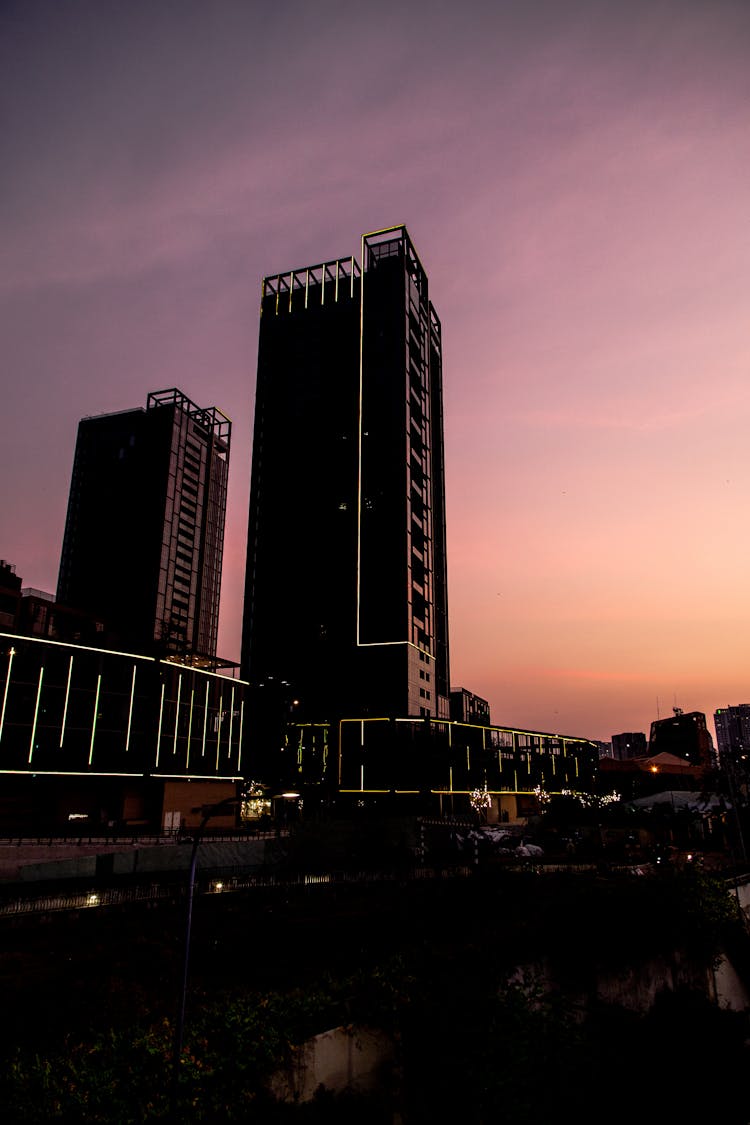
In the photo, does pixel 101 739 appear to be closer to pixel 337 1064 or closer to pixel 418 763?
pixel 418 763

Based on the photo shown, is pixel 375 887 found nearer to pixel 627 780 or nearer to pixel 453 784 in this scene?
pixel 453 784

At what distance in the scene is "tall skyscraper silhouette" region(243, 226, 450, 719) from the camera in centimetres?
9169

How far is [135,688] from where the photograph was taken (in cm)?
7350

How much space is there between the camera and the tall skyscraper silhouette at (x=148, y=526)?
144 meters

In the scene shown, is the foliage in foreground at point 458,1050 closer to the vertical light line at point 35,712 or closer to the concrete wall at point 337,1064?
the concrete wall at point 337,1064

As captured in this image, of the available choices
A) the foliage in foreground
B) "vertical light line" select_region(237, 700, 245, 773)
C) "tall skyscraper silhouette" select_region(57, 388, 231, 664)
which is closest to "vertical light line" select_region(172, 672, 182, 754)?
"vertical light line" select_region(237, 700, 245, 773)

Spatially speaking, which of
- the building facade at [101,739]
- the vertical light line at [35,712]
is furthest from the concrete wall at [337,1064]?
the vertical light line at [35,712]

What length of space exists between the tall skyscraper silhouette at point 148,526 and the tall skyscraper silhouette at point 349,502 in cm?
4803

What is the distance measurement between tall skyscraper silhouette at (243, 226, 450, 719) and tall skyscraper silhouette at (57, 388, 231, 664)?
48.0 m

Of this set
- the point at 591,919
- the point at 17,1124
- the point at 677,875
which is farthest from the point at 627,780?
the point at 17,1124

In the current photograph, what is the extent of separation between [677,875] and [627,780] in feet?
312

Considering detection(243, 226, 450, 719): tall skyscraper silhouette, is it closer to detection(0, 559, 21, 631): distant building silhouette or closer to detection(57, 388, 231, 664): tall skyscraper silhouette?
detection(0, 559, 21, 631): distant building silhouette

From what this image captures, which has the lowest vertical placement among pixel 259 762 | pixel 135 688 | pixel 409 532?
pixel 259 762

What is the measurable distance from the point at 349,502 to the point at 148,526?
6667 cm
